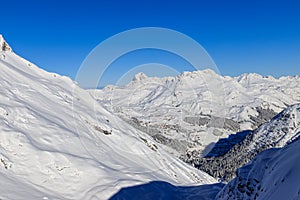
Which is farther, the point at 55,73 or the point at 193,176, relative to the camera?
the point at 55,73

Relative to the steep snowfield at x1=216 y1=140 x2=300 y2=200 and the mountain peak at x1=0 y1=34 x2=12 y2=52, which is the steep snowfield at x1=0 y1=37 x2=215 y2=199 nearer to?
the mountain peak at x1=0 y1=34 x2=12 y2=52

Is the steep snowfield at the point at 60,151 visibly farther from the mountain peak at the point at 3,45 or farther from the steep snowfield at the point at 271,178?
the steep snowfield at the point at 271,178

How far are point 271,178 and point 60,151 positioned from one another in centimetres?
2673

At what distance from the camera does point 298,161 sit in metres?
23.4

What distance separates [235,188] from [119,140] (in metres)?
32.0

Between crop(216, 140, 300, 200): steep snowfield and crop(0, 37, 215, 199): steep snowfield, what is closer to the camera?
crop(216, 140, 300, 200): steep snowfield

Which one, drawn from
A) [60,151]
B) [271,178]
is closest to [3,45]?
[60,151]

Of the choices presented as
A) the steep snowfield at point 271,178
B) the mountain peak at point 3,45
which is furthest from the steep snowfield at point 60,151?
the steep snowfield at point 271,178

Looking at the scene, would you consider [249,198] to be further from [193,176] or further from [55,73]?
[55,73]

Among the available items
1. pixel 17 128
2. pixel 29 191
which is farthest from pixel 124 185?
pixel 17 128

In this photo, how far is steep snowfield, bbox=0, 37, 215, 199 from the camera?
36281mm

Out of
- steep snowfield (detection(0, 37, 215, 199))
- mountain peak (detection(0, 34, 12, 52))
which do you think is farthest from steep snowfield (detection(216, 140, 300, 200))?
mountain peak (detection(0, 34, 12, 52))

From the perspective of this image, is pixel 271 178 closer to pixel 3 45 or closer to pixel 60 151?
pixel 60 151

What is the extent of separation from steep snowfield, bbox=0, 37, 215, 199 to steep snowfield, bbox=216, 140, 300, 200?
14808mm
